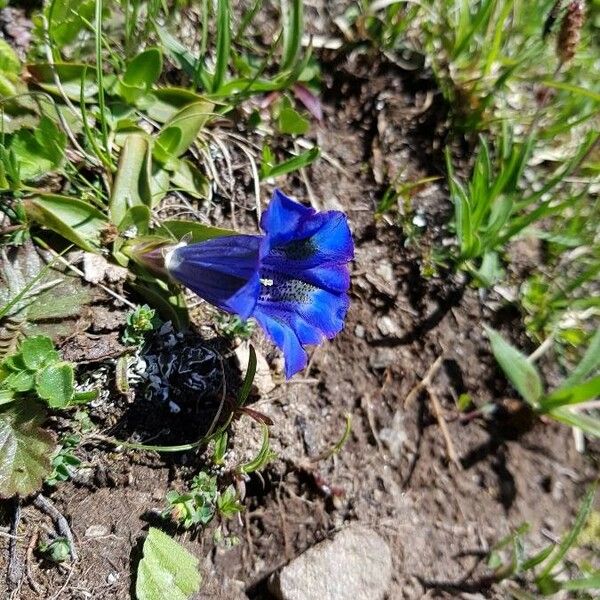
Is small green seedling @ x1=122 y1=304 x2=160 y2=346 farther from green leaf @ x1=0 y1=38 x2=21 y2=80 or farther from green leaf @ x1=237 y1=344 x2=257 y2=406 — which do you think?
green leaf @ x1=0 y1=38 x2=21 y2=80

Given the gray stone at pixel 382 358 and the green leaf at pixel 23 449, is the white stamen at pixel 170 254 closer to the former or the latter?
the green leaf at pixel 23 449

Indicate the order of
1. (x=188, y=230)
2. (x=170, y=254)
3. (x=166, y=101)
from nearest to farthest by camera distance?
(x=170, y=254), (x=188, y=230), (x=166, y=101)

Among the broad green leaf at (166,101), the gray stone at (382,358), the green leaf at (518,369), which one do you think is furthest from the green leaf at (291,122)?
the green leaf at (518,369)

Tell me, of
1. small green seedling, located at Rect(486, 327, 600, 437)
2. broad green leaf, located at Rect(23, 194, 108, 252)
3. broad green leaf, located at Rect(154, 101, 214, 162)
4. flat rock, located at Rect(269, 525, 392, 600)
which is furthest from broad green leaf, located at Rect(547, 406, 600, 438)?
broad green leaf, located at Rect(23, 194, 108, 252)

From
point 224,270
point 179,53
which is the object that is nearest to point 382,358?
point 224,270

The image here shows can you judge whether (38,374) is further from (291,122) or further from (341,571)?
(291,122)

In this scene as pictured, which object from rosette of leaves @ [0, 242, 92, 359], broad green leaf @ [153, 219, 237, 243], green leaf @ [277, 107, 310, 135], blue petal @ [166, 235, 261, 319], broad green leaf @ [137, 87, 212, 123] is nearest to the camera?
blue petal @ [166, 235, 261, 319]
